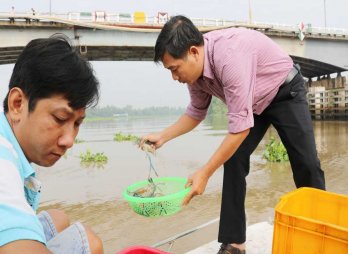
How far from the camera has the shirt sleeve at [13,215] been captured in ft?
2.86

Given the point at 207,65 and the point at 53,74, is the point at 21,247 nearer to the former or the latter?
the point at 53,74

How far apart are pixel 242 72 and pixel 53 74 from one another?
140 centimetres

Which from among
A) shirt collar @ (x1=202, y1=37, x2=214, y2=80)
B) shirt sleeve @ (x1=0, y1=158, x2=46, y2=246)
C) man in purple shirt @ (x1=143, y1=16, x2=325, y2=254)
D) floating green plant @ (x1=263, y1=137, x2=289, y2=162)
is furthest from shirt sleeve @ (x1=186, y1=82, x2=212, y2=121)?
floating green plant @ (x1=263, y1=137, x2=289, y2=162)

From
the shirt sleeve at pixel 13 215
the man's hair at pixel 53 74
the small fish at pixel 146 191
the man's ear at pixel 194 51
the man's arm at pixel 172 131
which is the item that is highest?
the man's ear at pixel 194 51

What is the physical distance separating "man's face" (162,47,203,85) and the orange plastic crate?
104 cm

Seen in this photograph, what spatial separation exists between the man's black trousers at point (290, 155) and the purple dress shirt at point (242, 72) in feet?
0.42

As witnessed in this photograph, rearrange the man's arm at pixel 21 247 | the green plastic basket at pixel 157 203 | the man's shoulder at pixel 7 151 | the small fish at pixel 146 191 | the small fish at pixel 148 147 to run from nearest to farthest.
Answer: the man's arm at pixel 21 247
the man's shoulder at pixel 7 151
the green plastic basket at pixel 157 203
the small fish at pixel 146 191
the small fish at pixel 148 147

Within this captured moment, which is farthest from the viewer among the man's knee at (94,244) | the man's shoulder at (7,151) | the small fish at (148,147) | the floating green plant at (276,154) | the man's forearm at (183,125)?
the floating green plant at (276,154)

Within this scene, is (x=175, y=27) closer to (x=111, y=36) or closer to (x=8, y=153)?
(x=8, y=153)

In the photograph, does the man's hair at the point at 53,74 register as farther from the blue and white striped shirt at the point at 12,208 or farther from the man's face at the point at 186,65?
the man's face at the point at 186,65

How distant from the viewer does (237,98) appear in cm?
228

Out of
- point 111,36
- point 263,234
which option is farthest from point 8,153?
point 111,36

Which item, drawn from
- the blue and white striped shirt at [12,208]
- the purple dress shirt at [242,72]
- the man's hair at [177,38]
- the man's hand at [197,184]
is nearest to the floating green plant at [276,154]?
the purple dress shirt at [242,72]

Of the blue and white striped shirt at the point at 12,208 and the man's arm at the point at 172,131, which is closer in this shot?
the blue and white striped shirt at the point at 12,208
